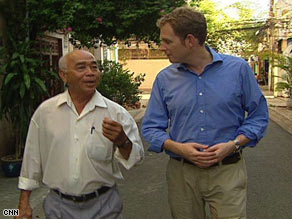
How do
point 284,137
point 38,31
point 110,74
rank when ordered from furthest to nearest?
point 110,74, point 284,137, point 38,31

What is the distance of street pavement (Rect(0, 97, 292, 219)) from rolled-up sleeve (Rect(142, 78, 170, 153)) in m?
2.32

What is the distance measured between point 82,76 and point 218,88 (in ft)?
2.68

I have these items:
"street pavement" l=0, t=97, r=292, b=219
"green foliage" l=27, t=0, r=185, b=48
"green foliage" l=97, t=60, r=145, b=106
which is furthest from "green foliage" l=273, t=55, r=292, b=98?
"green foliage" l=27, t=0, r=185, b=48

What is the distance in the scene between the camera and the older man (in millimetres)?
2451

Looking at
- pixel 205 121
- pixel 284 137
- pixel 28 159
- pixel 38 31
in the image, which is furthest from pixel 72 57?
pixel 284 137

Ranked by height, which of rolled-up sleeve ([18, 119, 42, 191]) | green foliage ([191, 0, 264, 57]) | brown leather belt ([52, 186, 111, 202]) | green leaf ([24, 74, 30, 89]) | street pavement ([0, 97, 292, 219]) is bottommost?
street pavement ([0, 97, 292, 219])

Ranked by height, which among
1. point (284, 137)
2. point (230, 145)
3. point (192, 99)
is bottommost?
point (284, 137)

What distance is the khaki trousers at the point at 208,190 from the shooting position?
95.8 inches

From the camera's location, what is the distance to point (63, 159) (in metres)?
2.48

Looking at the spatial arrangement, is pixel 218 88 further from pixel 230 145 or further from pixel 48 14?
pixel 48 14

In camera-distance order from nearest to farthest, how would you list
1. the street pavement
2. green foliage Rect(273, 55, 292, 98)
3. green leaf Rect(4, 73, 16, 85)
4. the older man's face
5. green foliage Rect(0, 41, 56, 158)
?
the older man's face, the street pavement, green leaf Rect(4, 73, 16, 85), green foliage Rect(0, 41, 56, 158), green foliage Rect(273, 55, 292, 98)

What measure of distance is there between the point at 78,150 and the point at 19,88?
392cm

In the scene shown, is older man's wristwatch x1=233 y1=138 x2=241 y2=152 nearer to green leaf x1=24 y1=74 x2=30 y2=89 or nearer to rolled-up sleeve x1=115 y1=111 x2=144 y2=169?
rolled-up sleeve x1=115 y1=111 x2=144 y2=169

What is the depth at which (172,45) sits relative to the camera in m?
2.40
